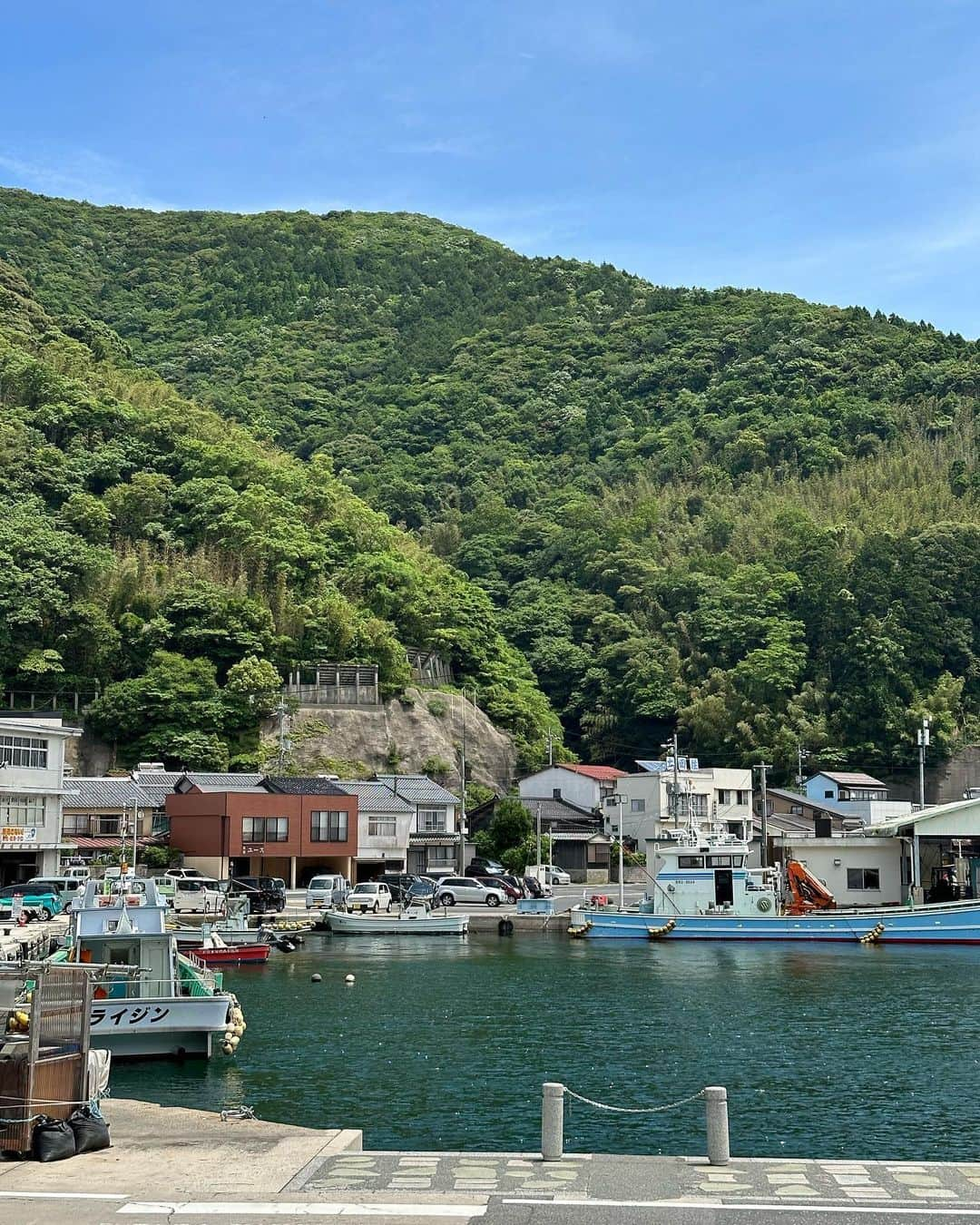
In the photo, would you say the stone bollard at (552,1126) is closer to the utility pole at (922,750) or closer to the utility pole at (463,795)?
the utility pole at (922,750)

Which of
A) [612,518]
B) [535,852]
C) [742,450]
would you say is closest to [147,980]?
[535,852]

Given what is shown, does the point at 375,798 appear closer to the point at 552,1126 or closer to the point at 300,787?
the point at 300,787

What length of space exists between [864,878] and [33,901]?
33.6m

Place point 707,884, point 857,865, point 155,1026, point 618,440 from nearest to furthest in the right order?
1. point 155,1026
2. point 707,884
3. point 857,865
4. point 618,440

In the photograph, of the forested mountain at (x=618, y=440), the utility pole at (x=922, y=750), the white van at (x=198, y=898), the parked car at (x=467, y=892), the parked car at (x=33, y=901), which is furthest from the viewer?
the forested mountain at (x=618, y=440)

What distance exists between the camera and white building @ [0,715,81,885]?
51469 millimetres

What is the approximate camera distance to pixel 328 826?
6012 cm

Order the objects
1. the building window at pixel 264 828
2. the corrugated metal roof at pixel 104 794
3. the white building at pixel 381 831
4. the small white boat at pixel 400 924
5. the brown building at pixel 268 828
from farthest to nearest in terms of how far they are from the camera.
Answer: the white building at pixel 381 831, the corrugated metal roof at pixel 104 794, the building window at pixel 264 828, the brown building at pixel 268 828, the small white boat at pixel 400 924

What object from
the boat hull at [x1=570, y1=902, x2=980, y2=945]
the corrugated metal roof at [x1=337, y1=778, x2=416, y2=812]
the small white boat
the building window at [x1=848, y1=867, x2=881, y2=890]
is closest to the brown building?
the corrugated metal roof at [x1=337, y1=778, x2=416, y2=812]

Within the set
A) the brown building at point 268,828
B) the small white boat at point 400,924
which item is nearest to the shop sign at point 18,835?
the brown building at point 268,828

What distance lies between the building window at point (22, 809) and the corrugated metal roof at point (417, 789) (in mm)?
17988

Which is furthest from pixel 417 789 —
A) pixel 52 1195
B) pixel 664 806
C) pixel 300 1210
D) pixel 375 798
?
pixel 300 1210

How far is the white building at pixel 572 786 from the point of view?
73188 millimetres

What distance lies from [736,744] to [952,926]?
37.0m
